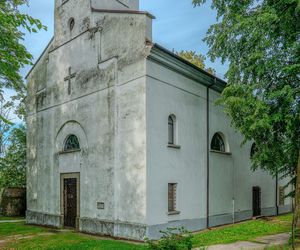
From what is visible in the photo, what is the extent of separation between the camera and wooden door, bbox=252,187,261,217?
68.3 ft

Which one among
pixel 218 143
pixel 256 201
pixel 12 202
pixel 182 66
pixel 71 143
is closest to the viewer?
pixel 182 66

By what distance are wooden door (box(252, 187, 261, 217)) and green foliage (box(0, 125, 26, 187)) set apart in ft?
57.5

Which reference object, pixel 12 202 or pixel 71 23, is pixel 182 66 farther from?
pixel 12 202

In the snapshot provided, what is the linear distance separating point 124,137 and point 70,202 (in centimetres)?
526

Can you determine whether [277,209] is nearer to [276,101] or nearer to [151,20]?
[276,101]

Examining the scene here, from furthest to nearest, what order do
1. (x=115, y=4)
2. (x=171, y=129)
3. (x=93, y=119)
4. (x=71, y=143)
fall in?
(x=115, y=4)
(x=71, y=143)
(x=93, y=119)
(x=171, y=129)

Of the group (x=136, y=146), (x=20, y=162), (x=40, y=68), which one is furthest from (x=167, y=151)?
(x=20, y=162)

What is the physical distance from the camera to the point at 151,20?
14.1m

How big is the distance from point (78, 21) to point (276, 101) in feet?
33.5

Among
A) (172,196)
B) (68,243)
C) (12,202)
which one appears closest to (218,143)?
(172,196)

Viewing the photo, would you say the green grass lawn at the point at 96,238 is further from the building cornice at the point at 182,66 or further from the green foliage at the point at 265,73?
the building cornice at the point at 182,66

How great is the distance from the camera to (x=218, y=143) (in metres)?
18.6

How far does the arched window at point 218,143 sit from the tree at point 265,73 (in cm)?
412

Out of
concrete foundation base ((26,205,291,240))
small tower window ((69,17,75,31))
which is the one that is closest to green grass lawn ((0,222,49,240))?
concrete foundation base ((26,205,291,240))
